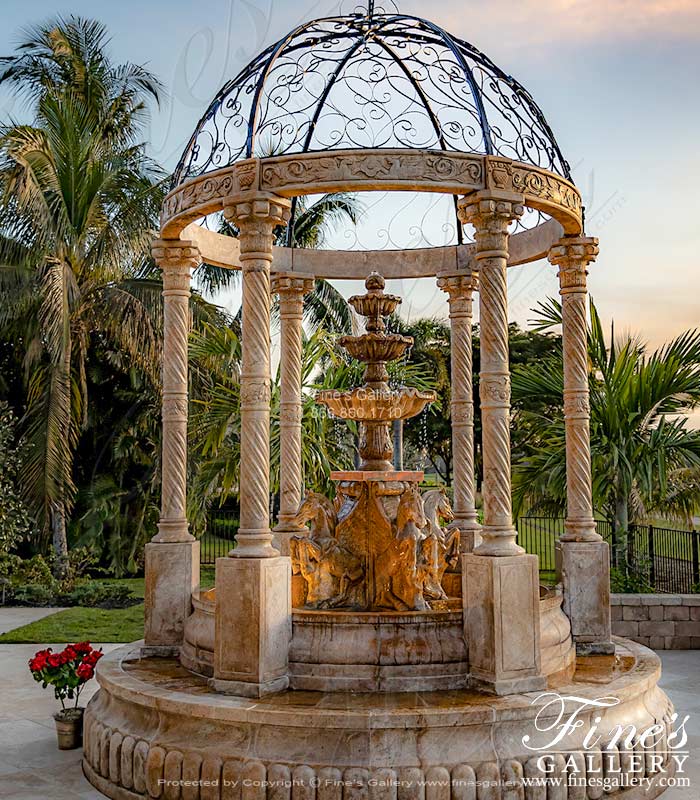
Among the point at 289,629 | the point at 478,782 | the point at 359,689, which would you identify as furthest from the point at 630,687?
the point at 289,629

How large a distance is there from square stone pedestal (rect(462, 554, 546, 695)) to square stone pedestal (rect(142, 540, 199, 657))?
2801 mm

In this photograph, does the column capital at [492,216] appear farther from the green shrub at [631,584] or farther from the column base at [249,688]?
the green shrub at [631,584]

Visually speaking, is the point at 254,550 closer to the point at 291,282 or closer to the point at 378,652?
the point at 378,652

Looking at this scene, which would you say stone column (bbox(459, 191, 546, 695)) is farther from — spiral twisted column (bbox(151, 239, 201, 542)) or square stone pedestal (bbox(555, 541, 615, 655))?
spiral twisted column (bbox(151, 239, 201, 542))

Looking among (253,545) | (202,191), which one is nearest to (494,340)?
(253,545)

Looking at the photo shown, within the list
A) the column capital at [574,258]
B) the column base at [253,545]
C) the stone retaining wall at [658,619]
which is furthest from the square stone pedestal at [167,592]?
the stone retaining wall at [658,619]

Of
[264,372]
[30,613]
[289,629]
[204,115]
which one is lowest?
[30,613]

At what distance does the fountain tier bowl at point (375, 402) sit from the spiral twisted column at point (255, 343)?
1464 millimetres

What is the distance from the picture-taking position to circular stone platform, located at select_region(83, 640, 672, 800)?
552 centimetres

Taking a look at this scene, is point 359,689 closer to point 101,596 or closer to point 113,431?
point 101,596

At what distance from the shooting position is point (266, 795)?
18.2 ft

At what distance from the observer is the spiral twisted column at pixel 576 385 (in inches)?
325

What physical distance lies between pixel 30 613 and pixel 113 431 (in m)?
6.12

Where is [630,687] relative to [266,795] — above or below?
above
